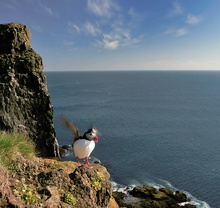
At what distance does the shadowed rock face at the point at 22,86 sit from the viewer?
39.0 meters

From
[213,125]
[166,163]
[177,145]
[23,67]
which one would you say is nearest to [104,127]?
[177,145]

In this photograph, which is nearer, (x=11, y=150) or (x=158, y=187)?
(x=11, y=150)

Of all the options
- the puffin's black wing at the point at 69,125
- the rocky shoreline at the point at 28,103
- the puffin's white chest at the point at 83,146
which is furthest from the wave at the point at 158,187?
the puffin's black wing at the point at 69,125

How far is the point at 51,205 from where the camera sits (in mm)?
6527

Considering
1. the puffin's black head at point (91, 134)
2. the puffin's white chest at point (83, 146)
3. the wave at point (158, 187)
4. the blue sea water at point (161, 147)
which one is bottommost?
the wave at point (158, 187)

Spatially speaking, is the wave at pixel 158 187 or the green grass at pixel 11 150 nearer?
the green grass at pixel 11 150

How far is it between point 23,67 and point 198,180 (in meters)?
40.0

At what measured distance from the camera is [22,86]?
4097 centimetres

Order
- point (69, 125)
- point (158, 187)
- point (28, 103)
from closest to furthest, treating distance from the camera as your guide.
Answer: point (69, 125), point (28, 103), point (158, 187)

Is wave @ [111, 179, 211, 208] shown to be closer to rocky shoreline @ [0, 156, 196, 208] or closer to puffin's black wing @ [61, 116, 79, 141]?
puffin's black wing @ [61, 116, 79, 141]

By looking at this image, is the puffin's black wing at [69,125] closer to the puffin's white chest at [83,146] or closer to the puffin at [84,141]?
the puffin at [84,141]

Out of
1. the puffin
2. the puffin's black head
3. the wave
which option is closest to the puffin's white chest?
the puffin

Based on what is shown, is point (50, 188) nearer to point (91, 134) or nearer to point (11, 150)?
point (11, 150)

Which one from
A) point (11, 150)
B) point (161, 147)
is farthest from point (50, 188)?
point (161, 147)
